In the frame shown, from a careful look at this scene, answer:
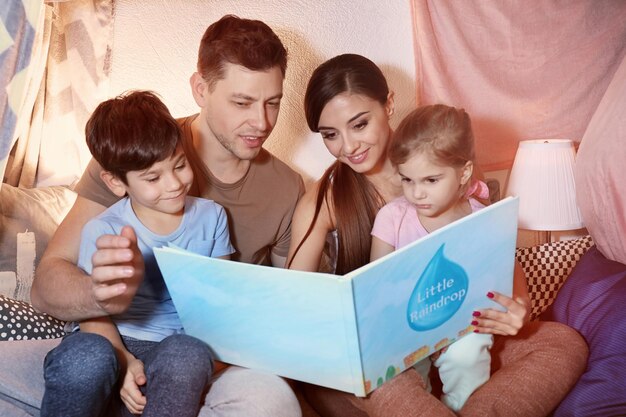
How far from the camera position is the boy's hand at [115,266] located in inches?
41.3

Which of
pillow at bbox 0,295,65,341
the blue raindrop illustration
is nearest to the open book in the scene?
the blue raindrop illustration

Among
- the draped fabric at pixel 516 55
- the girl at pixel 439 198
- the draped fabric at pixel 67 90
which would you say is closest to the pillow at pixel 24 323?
the draped fabric at pixel 67 90

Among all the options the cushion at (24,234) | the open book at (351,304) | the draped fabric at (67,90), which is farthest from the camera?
the draped fabric at (67,90)

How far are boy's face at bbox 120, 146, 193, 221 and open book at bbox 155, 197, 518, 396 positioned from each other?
0.19m

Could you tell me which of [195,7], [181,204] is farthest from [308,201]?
[195,7]

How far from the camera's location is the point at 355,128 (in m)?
1.43

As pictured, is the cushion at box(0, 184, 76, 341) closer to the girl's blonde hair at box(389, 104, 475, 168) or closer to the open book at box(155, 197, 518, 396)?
the open book at box(155, 197, 518, 396)

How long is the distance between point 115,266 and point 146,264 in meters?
0.25

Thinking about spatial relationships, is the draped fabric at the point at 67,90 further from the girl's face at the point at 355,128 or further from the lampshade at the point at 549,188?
the lampshade at the point at 549,188

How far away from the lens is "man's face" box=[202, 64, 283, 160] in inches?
55.6

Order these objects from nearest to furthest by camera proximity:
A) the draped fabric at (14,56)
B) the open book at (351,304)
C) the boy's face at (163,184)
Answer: the open book at (351,304) < the boy's face at (163,184) < the draped fabric at (14,56)

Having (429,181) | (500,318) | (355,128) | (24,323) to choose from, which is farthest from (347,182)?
(24,323)

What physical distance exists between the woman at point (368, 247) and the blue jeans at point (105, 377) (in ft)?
1.02

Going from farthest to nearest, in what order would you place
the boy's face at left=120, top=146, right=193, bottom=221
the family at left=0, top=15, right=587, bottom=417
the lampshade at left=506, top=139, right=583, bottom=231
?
1. the lampshade at left=506, top=139, right=583, bottom=231
2. the boy's face at left=120, top=146, right=193, bottom=221
3. the family at left=0, top=15, right=587, bottom=417
